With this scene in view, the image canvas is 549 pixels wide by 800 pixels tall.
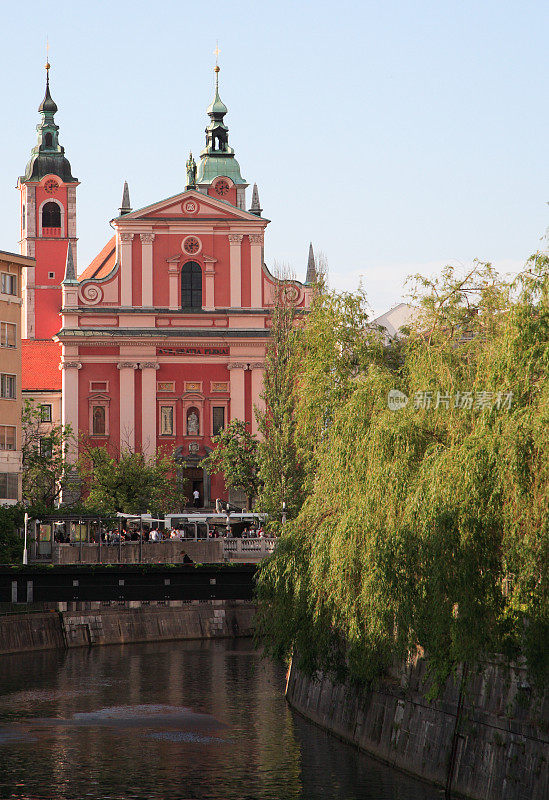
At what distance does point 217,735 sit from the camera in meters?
35.7

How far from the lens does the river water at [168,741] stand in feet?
96.3

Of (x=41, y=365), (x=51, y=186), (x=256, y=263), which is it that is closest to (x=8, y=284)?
(x=256, y=263)

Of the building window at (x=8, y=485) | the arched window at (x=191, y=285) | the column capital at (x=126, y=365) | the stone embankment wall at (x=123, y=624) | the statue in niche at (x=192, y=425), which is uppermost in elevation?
the arched window at (x=191, y=285)

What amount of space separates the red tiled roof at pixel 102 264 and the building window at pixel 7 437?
89.6 feet

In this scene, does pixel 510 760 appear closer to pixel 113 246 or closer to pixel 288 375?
pixel 288 375

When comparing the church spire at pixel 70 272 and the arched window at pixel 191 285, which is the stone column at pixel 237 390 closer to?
the arched window at pixel 191 285

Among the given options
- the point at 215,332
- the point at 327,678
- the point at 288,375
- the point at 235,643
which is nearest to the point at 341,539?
the point at 327,678

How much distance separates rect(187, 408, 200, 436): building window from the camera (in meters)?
89.2

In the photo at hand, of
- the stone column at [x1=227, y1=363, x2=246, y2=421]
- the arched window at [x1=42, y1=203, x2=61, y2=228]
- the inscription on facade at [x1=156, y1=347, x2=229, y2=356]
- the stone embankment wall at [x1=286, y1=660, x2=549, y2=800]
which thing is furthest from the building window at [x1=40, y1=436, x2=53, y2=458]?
the stone embankment wall at [x1=286, y1=660, x2=549, y2=800]

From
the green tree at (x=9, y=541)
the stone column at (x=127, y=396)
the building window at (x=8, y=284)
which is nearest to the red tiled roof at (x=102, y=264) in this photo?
the stone column at (x=127, y=396)

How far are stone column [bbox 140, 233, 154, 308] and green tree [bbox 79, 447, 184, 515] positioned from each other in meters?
10.4

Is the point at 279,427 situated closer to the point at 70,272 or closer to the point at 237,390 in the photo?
the point at 237,390

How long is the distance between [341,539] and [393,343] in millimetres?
10506

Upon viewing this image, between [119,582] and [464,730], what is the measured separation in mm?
25345
